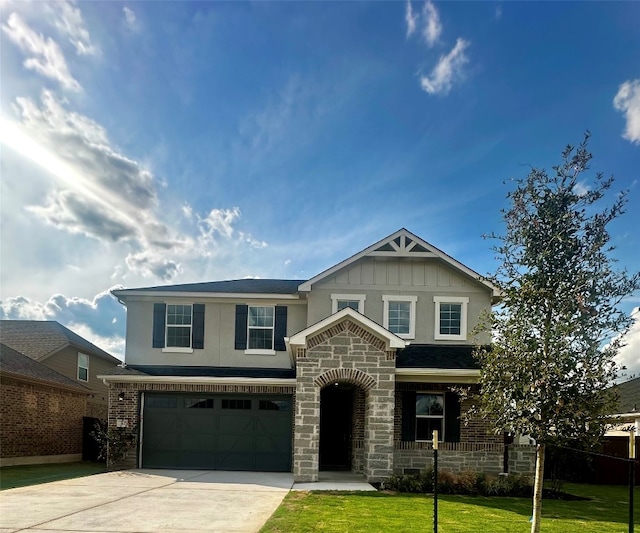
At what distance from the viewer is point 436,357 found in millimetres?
15594

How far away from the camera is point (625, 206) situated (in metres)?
7.45

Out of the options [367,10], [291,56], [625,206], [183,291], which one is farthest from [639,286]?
[183,291]

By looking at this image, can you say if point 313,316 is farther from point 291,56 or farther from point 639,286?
point 639,286

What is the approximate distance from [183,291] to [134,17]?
955 cm

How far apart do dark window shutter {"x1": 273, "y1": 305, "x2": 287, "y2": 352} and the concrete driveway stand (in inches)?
180

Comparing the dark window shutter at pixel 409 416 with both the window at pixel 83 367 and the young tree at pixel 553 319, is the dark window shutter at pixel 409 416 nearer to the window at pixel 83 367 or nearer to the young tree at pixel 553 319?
the young tree at pixel 553 319

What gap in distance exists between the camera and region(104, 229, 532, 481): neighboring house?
1371 centimetres

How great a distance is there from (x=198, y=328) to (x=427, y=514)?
10729 millimetres

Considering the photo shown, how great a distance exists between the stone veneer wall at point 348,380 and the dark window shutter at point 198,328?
5.44 m

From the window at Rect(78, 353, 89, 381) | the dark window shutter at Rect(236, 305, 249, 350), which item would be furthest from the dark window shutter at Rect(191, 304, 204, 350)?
the window at Rect(78, 353, 89, 381)

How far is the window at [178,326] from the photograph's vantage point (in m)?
17.9

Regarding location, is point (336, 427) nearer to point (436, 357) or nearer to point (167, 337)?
point (436, 357)

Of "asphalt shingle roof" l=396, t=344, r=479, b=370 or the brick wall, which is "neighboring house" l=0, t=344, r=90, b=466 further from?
"asphalt shingle roof" l=396, t=344, r=479, b=370

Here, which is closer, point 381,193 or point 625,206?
point 625,206
